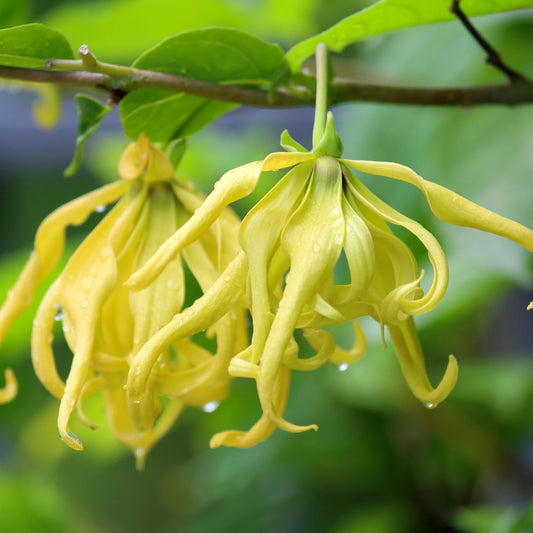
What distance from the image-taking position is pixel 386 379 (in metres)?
1.04

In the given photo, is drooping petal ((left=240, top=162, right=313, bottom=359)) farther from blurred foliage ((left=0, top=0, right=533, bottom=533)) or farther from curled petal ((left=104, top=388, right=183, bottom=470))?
blurred foliage ((left=0, top=0, right=533, bottom=533))

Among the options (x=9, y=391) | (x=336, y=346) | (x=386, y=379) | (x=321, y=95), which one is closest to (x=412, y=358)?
(x=336, y=346)

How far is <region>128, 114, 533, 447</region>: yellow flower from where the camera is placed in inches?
13.9

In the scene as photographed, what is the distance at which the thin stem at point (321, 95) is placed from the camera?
40 centimetres

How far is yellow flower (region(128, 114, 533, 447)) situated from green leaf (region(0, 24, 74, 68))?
137 mm

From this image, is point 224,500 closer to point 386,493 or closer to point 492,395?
point 386,493

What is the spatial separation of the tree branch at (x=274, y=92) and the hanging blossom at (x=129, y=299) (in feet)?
0.15

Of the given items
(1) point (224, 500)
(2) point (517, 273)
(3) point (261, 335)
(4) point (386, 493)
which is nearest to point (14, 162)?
(1) point (224, 500)

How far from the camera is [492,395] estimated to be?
1.04m

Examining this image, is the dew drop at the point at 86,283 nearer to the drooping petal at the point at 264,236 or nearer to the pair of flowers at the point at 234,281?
the pair of flowers at the point at 234,281

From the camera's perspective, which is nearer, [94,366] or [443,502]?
[94,366]

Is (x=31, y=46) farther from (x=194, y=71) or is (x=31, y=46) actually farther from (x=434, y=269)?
(x=434, y=269)

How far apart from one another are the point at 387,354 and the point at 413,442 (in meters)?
0.15

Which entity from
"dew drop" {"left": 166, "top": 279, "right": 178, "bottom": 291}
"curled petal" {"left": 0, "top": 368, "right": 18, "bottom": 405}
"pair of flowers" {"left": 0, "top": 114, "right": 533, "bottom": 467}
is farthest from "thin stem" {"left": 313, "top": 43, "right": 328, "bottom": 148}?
"curled petal" {"left": 0, "top": 368, "right": 18, "bottom": 405}
